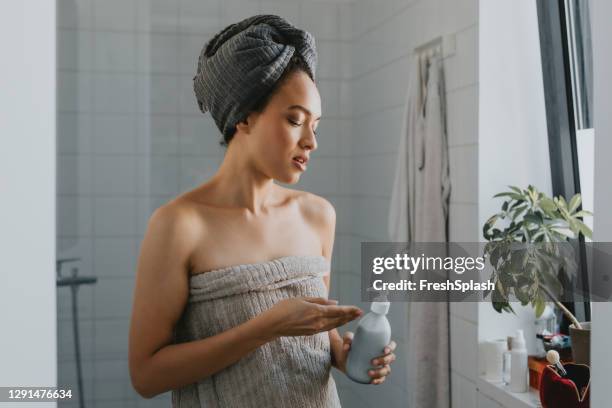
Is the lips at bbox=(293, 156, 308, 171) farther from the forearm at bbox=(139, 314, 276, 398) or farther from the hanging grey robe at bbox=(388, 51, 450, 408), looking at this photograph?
the hanging grey robe at bbox=(388, 51, 450, 408)

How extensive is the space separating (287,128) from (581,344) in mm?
959

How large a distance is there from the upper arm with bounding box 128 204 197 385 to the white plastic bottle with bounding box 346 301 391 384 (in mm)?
284

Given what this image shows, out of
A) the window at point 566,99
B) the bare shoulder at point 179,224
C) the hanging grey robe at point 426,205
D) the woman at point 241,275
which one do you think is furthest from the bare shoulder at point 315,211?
the window at point 566,99

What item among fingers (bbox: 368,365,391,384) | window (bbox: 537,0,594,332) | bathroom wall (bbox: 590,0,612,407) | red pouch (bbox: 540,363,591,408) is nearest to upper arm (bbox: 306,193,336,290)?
fingers (bbox: 368,365,391,384)

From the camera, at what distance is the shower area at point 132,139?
1.94m

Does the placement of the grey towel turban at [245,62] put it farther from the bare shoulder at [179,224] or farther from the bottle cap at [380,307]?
the bottle cap at [380,307]

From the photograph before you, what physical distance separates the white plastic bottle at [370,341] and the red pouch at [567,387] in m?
0.60

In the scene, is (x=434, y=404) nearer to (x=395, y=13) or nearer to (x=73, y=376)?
(x=73, y=376)

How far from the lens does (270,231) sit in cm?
107

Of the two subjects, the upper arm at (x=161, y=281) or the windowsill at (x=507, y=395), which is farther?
the windowsill at (x=507, y=395)

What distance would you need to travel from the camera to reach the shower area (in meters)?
1.94
